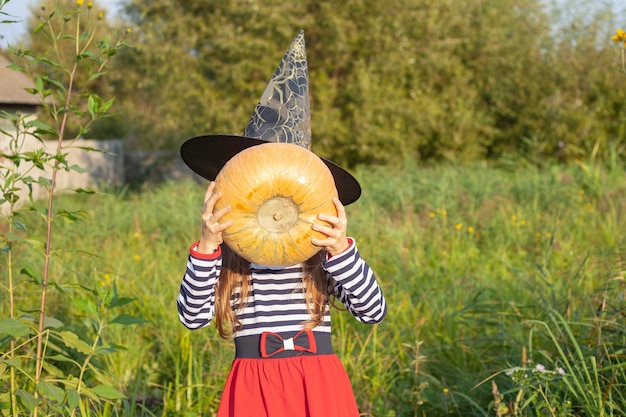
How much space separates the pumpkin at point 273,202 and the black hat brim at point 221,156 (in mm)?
280

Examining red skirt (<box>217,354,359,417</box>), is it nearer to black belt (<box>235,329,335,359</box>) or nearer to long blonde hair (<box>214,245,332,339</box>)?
black belt (<box>235,329,335,359</box>)

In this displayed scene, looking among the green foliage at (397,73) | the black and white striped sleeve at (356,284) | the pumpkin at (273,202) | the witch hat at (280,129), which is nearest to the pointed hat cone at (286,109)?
the witch hat at (280,129)

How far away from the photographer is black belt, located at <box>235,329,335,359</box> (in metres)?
2.31

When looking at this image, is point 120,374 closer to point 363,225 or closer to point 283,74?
point 283,74

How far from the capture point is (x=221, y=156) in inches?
97.3

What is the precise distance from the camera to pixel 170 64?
43.0ft

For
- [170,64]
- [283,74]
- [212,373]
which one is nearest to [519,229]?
[212,373]

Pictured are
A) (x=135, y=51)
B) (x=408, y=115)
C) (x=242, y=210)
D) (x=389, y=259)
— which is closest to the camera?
(x=242, y=210)

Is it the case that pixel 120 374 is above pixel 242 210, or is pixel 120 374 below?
below

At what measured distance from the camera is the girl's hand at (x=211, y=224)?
2043mm

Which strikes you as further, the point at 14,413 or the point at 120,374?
the point at 120,374

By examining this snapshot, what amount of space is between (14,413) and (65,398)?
0.16m

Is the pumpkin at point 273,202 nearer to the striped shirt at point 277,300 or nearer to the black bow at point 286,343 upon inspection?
the striped shirt at point 277,300

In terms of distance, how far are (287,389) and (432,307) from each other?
2.34m
